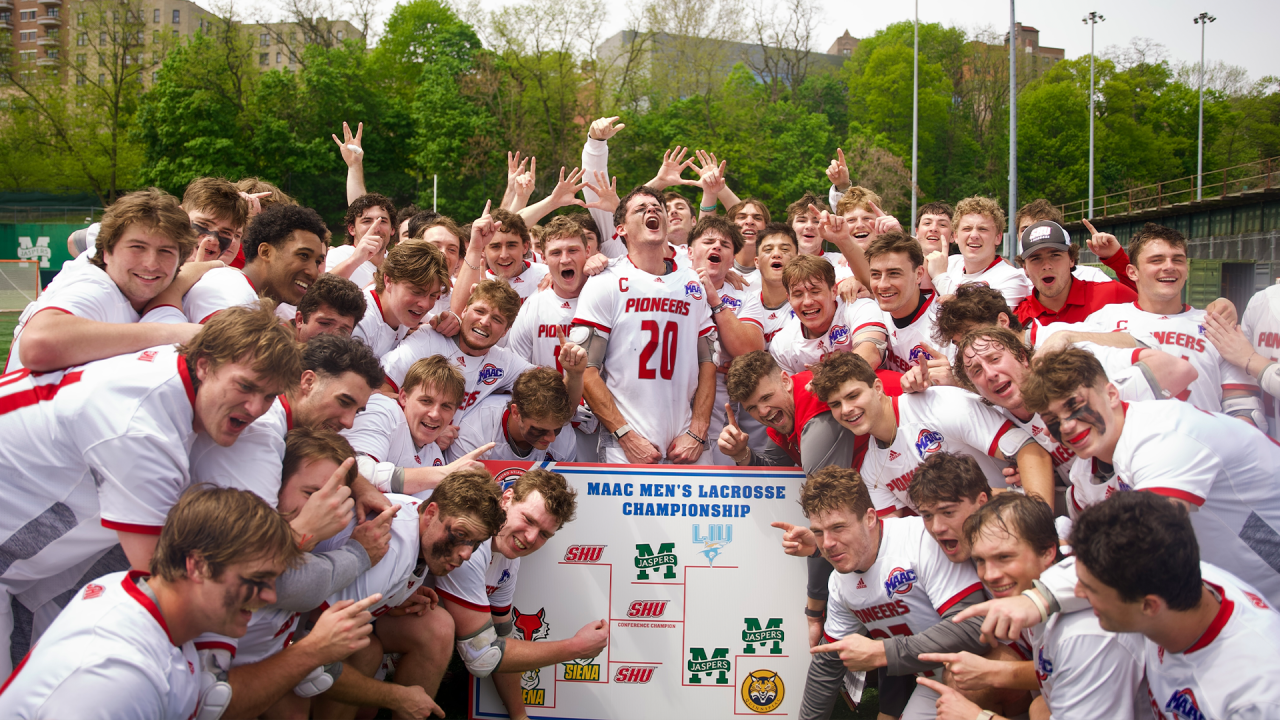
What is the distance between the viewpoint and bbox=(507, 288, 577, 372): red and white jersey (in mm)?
6633

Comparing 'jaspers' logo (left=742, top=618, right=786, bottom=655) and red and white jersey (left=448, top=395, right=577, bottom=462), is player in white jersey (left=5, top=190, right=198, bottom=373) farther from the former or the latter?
'jaspers' logo (left=742, top=618, right=786, bottom=655)

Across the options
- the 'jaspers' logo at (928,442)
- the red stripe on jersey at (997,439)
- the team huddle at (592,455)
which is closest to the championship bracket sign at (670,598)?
the team huddle at (592,455)

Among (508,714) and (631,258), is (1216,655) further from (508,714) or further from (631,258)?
(631,258)

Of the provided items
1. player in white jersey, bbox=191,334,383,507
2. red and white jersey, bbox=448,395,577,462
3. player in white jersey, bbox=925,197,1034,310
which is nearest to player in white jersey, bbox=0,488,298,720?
player in white jersey, bbox=191,334,383,507

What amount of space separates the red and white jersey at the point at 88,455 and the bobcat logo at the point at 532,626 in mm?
2463

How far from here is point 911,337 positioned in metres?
6.12

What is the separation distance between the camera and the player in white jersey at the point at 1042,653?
3.60 metres

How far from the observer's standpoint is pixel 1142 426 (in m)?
3.86

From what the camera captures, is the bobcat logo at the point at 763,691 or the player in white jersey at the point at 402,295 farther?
the player in white jersey at the point at 402,295

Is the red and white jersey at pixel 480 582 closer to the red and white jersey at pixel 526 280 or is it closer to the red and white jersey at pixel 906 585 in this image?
the red and white jersey at pixel 906 585

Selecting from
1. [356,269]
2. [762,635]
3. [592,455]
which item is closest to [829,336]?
[592,455]

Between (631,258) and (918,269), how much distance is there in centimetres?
229

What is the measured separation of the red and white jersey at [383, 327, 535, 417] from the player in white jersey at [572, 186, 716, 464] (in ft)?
2.09

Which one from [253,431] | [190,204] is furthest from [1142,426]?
[190,204]
